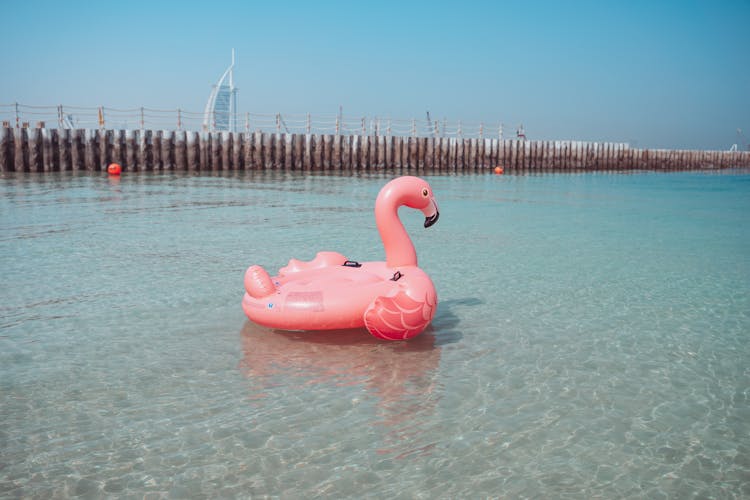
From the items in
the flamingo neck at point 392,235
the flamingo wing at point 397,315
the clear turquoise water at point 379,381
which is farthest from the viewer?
the flamingo neck at point 392,235

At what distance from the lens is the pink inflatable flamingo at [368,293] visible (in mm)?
4652

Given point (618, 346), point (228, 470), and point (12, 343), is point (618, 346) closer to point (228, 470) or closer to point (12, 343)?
point (228, 470)

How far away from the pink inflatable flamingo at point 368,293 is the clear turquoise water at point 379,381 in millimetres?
241

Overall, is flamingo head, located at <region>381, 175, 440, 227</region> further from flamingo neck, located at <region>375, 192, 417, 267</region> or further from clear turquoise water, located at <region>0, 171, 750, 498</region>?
clear turquoise water, located at <region>0, 171, 750, 498</region>

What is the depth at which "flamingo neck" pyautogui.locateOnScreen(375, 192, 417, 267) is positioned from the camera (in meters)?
5.14

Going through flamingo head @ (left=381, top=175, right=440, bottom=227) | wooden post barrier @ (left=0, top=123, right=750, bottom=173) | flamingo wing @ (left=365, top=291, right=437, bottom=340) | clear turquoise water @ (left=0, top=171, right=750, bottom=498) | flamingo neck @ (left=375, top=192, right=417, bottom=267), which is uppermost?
wooden post barrier @ (left=0, top=123, right=750, bottom=173)

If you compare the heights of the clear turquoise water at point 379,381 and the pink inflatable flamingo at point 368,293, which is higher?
the pink inflatable flamingo at point 368,293

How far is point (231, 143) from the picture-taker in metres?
26.9

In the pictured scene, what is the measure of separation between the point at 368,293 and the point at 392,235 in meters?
0.60

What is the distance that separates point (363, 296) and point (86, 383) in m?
1.95

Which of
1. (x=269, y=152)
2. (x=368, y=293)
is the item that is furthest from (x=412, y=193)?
(x=269, y=152)

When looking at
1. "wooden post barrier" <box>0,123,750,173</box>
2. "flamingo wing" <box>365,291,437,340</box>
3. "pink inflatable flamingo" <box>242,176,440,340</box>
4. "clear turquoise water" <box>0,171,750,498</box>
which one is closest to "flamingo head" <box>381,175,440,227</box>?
"pink inflatable flamingo" <box>242,176,440,340</box>

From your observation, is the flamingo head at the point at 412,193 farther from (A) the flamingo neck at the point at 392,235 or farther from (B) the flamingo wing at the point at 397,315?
(B) the flamingo wing at the point at 397,315

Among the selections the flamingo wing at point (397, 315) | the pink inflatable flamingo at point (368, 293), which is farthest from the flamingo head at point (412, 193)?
the flamingo wing at point (397, 315)
